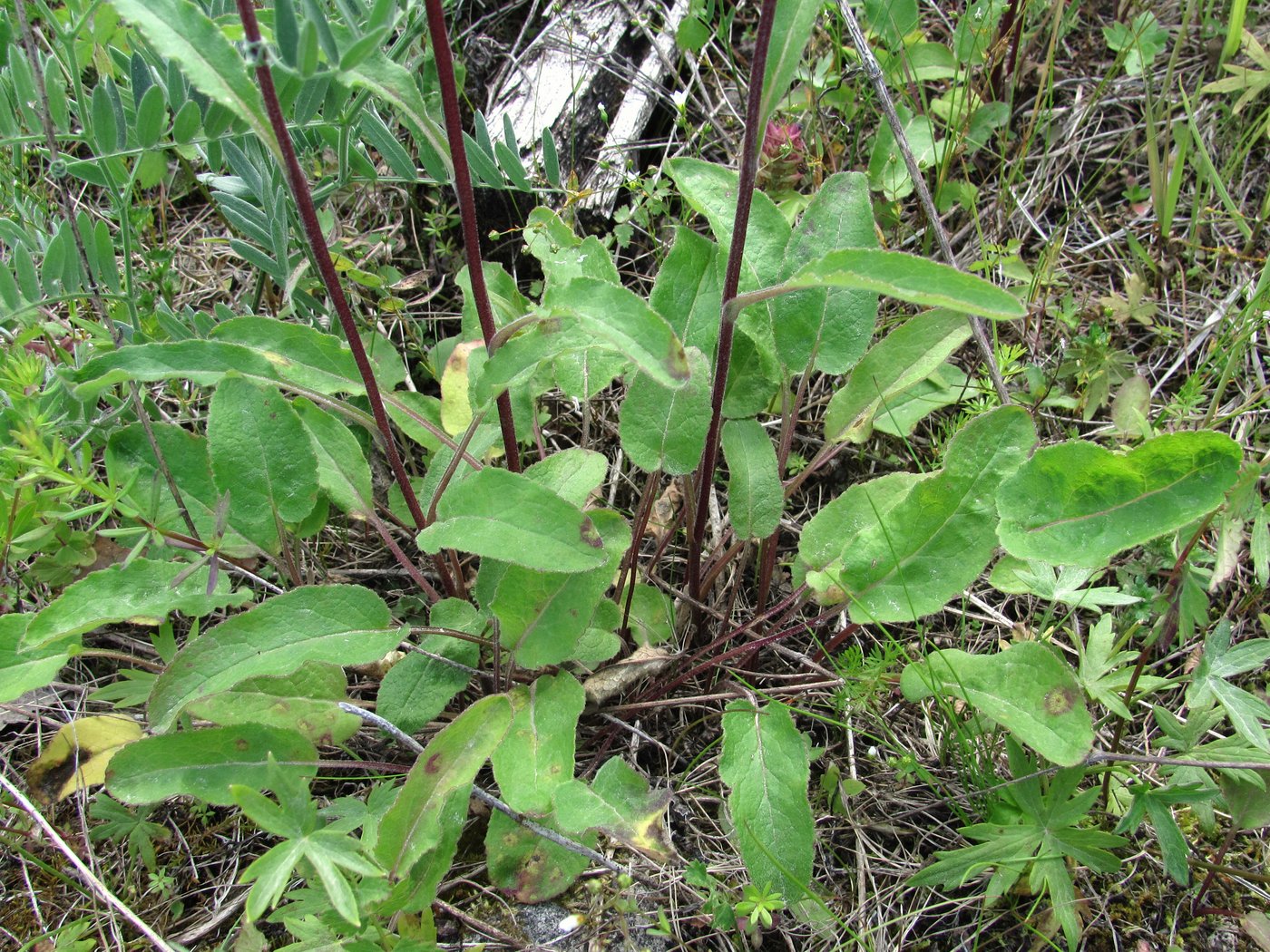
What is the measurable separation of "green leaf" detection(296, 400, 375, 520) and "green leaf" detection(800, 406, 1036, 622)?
1.01 meters

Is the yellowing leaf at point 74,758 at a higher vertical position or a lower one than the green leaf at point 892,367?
lower

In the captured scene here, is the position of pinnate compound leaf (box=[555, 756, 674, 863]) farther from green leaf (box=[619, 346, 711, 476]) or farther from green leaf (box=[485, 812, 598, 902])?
green leaf (box=[619, 346, 711, 476])

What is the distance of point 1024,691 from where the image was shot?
1614mm

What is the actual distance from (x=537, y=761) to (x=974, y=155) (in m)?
2.27

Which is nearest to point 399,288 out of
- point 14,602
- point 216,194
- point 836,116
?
point 216,194

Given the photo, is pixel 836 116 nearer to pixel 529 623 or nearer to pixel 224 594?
pixel 529 623

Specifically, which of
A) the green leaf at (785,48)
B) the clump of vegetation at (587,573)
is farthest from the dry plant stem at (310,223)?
the green leaf at (785,48)

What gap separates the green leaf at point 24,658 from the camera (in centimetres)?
157

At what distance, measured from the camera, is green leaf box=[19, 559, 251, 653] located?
1.52 m

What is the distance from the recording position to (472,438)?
75.6 inches

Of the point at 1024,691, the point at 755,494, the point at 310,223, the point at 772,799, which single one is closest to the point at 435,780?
the point at 772,799

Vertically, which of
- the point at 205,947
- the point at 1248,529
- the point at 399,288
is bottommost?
the point at 205,947

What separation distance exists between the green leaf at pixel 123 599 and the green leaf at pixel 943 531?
1.18 meters

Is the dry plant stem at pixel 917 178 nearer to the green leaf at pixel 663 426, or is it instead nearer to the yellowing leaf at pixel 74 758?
the green leaf at pixel 663 426
